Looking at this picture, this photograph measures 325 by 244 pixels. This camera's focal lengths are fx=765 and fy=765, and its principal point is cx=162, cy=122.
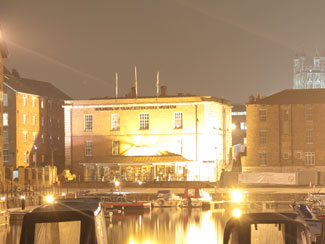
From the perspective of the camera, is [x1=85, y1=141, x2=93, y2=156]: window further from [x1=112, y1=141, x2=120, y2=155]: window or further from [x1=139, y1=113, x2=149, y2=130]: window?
[x1=139, y1=113, x2=149, y2=130]: window

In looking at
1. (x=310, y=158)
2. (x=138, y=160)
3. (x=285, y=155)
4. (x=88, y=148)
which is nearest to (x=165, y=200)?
(x=138, y=160)

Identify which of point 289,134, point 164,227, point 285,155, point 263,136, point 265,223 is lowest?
point 164,227

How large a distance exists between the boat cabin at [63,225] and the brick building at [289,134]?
72.1 meters

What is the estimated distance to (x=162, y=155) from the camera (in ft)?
279

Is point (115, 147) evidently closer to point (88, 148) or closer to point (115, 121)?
point (115, 121)

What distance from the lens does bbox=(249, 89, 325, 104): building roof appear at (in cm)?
8919

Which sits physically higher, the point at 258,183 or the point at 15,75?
the point at 15,75

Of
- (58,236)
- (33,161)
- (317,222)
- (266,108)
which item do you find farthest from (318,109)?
(58,236)

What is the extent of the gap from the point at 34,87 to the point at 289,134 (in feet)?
121

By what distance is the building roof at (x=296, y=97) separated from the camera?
293 ft

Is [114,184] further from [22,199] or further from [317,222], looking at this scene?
[317,222]

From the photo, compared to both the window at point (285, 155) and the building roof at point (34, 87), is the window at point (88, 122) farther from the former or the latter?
the window at point (285, 155)

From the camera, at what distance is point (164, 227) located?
4650 centimetres

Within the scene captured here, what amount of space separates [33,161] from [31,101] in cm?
773
